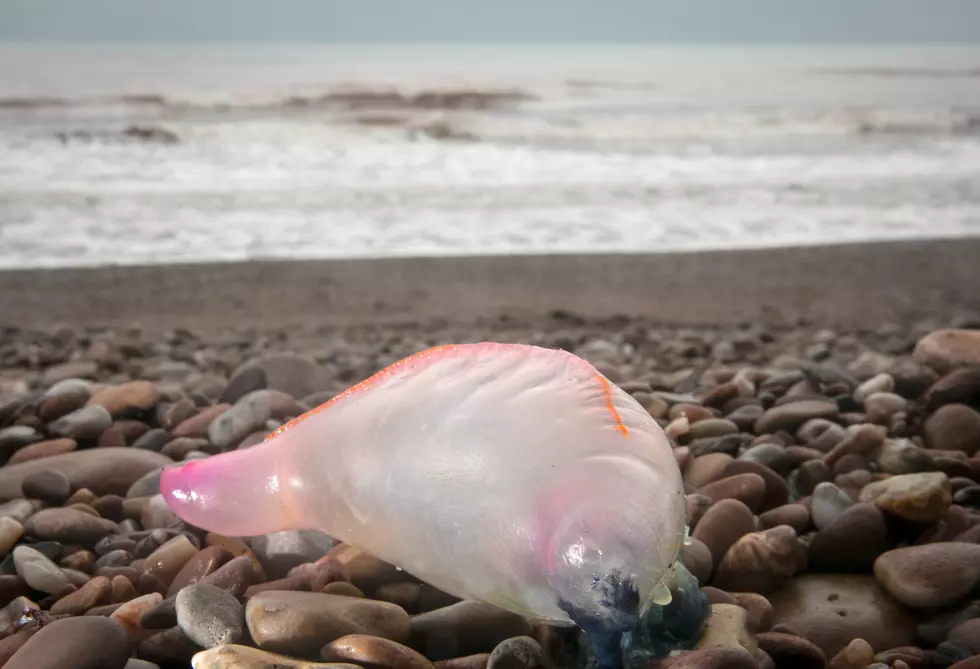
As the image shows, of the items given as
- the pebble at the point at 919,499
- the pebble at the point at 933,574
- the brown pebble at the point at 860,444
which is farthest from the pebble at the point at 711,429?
the pebble at the point at 933,574

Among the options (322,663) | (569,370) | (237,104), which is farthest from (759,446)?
(237,104)

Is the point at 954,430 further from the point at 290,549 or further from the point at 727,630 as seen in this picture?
the point at 290,549

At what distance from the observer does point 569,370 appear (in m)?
0.80

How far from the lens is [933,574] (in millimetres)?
979

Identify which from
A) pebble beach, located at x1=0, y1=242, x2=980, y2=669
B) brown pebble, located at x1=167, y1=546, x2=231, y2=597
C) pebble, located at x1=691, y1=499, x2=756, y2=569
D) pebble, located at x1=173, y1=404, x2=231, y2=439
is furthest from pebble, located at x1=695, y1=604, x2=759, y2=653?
pebble, located at x1=173, y1=404, x2=231, y2=439

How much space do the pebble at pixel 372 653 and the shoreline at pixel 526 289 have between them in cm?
136

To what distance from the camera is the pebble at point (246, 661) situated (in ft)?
2.55

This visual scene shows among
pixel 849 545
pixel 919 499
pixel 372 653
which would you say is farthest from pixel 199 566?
pixel 919 499

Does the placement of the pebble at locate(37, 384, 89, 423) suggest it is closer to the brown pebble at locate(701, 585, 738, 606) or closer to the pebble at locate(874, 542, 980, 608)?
the brown pebble at locate(701, 585, 738, 606)

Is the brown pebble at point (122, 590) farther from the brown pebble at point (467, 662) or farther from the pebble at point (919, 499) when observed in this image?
the pebble at point (919, 499)

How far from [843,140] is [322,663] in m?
2.33

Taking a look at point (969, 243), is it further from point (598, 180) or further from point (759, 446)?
point (759, 446)

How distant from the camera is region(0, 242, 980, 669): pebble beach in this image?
863 millimetres

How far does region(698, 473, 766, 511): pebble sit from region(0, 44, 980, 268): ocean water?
125 cm
